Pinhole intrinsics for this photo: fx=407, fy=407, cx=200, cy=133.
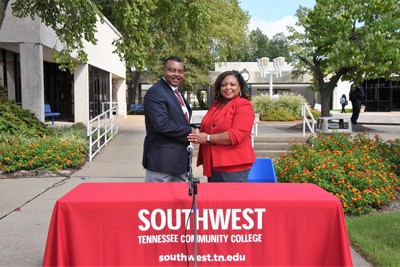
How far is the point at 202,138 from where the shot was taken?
3373mm

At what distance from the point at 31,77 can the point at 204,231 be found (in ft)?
40.4

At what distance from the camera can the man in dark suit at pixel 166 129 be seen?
3.42 m

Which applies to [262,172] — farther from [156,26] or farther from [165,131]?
[156,26]

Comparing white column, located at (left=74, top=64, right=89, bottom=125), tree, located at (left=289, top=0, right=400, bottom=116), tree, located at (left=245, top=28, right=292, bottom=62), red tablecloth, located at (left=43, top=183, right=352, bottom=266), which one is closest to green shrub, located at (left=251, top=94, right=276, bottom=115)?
tree, located at (left=289, top=0, right=400, bottom=116)

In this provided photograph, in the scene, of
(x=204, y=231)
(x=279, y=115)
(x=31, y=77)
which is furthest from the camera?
(x=279, y=115)

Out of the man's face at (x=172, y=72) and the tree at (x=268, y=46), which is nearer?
the man's face at (x=172, y=72)

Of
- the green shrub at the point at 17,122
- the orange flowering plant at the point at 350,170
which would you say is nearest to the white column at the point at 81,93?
the green shrub at the point at 17,122

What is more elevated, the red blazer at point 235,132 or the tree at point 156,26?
the tree at point 156,26

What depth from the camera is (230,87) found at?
3492 millimetres

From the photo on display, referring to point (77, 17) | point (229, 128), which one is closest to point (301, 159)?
point (229, 128)

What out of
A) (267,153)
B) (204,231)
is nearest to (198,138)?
(204,231)

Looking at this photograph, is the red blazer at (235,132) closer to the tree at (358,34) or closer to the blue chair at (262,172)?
the blue chair at (262,172)

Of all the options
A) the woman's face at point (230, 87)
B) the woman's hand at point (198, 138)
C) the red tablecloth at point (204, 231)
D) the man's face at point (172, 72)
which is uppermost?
the man's face at point (172, 72)

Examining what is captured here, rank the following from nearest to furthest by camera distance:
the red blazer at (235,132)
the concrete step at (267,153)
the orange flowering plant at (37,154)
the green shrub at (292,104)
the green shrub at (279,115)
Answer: the red blazer at (235,132), the orange flowering plant at (37,154), the concrete step at (267,153), the green shrub at (279,115), the green shrub at (292,104)
